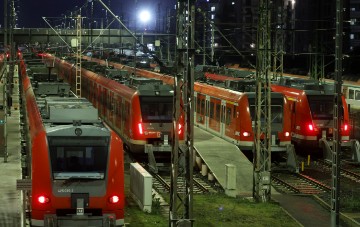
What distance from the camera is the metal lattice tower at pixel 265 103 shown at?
70.3 ft

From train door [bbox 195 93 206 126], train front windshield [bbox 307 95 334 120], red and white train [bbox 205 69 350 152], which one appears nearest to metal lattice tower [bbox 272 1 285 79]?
red and white train [bbox 205 69 350 152]

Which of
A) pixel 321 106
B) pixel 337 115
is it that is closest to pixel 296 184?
pixel 321 106

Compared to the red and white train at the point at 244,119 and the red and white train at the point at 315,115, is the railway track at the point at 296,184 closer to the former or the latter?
the red and white train at the point at 244,119

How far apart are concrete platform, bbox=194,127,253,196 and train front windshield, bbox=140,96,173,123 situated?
Answer: 1.68 m

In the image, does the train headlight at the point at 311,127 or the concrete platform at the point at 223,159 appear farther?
the train headlight at the point at 311,127

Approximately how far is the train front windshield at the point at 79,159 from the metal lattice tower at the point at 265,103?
682cm

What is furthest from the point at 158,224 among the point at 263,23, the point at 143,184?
the point at 263,23

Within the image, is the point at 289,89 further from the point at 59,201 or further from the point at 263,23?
the point at 59,201

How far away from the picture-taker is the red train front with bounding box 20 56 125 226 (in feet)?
52.0

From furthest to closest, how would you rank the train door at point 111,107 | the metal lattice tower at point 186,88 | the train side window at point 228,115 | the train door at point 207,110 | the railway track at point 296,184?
the train door at point 111,107 < the train door at point 207,110 < the train side window at point 228,115 < the railway track at point 296,184 < the metal lattice tower at point 186,88

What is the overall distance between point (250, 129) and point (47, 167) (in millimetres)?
14878

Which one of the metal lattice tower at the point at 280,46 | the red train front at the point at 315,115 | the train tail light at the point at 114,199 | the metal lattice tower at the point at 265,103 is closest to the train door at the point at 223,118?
the metal lattice tower at the point at 280,46

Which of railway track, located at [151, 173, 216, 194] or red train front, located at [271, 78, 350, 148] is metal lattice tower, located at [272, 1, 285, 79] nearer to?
red train front, located at [271, 78, 350, 148]

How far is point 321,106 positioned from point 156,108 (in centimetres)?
724
